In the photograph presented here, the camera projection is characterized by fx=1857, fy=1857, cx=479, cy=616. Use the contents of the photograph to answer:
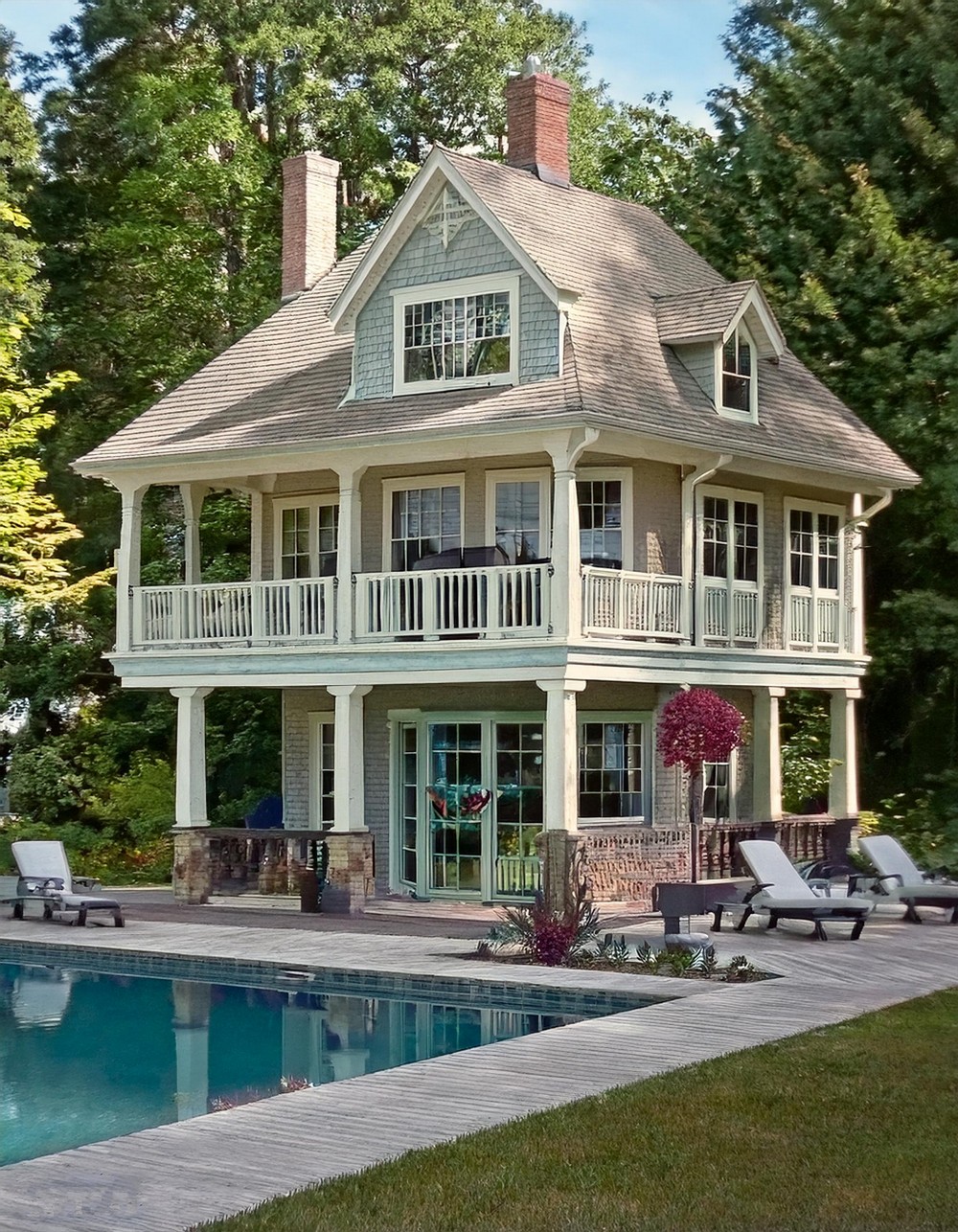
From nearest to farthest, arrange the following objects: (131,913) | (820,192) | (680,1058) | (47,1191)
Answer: (47,1191), (680,1058), (131,913), (820,192)

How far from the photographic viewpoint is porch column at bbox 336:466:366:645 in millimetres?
23859

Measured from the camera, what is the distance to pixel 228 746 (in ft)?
107

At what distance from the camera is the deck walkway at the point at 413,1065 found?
29.7 feet

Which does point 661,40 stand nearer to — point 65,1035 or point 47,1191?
point 65,1035

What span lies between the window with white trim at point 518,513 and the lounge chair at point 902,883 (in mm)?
5883

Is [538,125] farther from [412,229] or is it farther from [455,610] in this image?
[455,610]

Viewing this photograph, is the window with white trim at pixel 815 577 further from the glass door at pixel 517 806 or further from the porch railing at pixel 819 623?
the glass door at pixel 517 806

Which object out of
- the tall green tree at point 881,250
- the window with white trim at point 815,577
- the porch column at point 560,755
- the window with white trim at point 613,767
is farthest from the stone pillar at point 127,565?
the tall green tree at point 881,250

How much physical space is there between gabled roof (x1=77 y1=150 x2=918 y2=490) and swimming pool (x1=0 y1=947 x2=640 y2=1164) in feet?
25.1

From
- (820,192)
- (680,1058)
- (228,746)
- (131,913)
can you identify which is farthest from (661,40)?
(680,1058)

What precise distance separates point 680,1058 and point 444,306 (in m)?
13.9

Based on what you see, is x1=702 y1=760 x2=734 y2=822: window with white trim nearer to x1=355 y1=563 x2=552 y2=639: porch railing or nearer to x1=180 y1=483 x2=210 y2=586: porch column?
x1=355 y1=563 x2=552 y2=639: porch railing

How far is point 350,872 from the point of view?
921 inches

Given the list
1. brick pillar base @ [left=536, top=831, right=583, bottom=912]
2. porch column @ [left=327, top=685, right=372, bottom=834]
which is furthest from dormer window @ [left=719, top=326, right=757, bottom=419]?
brick pillar base @ [left=536, top=831, right=583, bottom=912]
